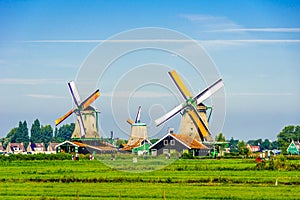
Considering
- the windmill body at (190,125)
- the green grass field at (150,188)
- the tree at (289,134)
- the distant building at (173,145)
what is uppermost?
the tree at (289,134)

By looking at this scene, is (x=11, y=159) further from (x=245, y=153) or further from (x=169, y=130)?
(x=245, y=153)

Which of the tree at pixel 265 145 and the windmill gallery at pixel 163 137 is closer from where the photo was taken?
the windmill gallery at pixel 163 137

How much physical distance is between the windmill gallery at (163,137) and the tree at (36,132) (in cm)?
7172

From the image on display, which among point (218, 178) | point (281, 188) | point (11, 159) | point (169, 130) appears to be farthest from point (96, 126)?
point (281, 188)

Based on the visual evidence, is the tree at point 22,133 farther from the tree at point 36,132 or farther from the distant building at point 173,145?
the distant building at point 173,145

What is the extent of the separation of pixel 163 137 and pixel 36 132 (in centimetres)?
9263

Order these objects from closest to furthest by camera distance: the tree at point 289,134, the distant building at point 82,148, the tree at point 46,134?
the distant building at point 82,148 < the tree at point 289,134 < the tree at point 46,134

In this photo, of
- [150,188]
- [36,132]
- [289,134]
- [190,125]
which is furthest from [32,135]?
[150,188]

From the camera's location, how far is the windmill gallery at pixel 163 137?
75.2 metres

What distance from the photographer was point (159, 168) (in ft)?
154

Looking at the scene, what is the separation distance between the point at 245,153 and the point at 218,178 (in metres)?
50.8

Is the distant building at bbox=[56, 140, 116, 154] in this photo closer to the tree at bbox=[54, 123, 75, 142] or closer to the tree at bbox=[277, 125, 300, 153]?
the tree at bbox=[277, 125, 300, 153]

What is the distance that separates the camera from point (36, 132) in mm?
162750

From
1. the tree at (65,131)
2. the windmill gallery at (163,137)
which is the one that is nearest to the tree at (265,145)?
the tree at (65,131)
